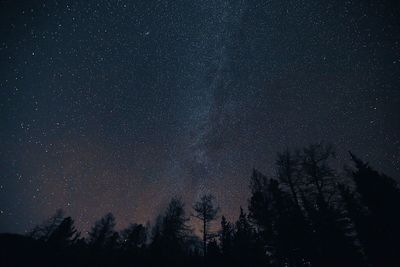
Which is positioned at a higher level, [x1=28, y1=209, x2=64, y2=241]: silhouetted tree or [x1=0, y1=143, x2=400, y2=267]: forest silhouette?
[x1=28, y1=209, x2=64, y2=241]: silhouetted tree

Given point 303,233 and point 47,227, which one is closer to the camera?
point 303,233

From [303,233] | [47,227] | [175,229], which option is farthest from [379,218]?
[47,227]

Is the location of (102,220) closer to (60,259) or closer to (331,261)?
(60,259)

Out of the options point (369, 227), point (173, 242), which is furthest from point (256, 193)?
point (173, 242)

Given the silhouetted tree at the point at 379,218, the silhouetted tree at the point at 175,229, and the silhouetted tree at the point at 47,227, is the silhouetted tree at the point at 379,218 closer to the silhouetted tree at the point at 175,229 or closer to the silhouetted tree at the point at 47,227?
the silhouetted tree at the point at 175,229

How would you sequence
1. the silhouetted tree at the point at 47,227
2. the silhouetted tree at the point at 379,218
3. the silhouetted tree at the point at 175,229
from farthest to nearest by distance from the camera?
the silhouetted tree at the point at 47,227, the silhouetted tree at the point at 175,229, the silhouetted tree at the point at 379,218

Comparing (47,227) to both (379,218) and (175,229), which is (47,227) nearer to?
(175,229)

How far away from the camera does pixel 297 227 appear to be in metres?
17.0

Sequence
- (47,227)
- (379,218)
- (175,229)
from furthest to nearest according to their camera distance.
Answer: (47,227), (175,229), (379,218)

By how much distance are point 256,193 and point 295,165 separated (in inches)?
203

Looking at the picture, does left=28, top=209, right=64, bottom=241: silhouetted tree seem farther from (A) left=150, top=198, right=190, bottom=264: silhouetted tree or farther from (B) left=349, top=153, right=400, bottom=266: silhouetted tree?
(B) left=349, top=153, right=400, bottom=266: silhouetted tree

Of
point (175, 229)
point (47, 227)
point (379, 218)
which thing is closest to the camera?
point (379, 218)

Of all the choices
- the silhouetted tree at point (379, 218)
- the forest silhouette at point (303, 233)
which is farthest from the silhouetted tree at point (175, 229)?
the silhouetted tree at point (379, 218)

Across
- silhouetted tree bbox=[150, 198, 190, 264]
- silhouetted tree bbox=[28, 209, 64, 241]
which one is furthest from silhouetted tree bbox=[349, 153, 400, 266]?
silhouetted tree bbox=[28, 209, 64, 241]
